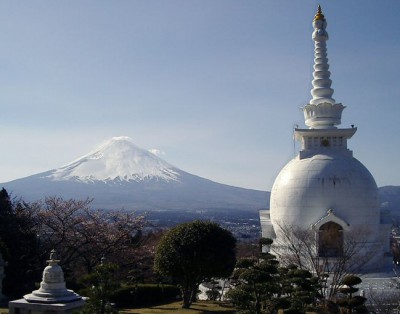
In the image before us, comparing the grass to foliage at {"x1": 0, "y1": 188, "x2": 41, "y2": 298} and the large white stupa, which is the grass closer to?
foliage at {"x1": 0, "y1": 188, "x2": 41, "y2": 298}

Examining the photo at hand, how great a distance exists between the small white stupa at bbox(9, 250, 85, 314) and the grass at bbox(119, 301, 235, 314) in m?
5.73

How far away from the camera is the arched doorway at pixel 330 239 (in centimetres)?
2839

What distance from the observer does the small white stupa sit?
1498cm

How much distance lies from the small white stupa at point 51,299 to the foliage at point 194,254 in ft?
21.4

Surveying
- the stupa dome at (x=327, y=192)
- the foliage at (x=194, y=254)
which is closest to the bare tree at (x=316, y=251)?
the stupa dome at (x=327, y=192)

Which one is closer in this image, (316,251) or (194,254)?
(194,254)

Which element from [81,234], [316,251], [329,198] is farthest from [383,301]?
[81,234]

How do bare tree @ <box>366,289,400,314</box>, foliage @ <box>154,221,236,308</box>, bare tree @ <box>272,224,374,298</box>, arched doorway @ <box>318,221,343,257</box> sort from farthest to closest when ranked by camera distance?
arched doorway @ <box>318,221,343,257</box> → bare tree @ <box>272,224,374,298</box> → foliage @ <box>154,221,236,308</box> → bare tree @ <box>366,289,400,314</box>

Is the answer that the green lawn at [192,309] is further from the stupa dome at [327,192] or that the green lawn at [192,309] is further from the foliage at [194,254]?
the stupa dome at [327,192]

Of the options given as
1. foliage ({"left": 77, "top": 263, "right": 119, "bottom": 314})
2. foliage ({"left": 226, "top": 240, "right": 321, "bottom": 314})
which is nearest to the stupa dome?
foliage ({"left": 226, "top": 240, "right": 321, "bottom": 314})

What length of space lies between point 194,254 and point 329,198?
11.0 metres

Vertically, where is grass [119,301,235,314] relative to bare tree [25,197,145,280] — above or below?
below

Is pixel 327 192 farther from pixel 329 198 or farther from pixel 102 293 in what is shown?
pixel 102 293

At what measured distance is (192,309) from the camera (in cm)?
2192
